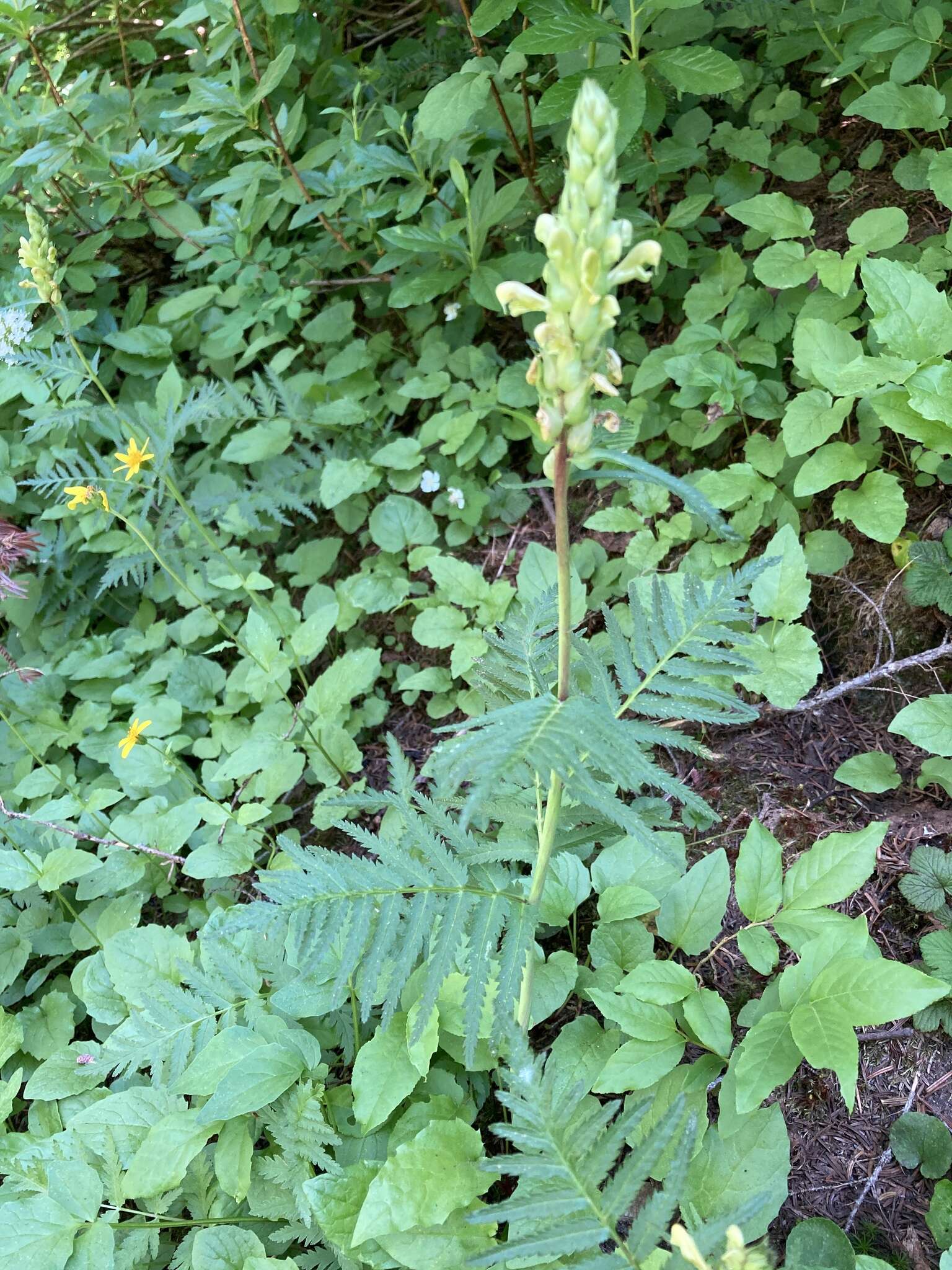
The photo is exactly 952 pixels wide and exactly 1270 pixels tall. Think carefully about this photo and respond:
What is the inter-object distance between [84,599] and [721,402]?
2927mm

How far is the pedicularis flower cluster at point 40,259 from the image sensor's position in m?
2.48

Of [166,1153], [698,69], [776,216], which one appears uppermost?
[698,69]

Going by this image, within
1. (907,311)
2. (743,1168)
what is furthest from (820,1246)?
(907,311)

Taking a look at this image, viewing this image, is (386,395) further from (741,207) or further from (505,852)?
(505,852)

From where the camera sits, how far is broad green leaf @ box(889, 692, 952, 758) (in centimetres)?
201

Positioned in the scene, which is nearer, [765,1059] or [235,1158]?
[765,1059]

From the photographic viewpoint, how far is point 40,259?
8.23 ft

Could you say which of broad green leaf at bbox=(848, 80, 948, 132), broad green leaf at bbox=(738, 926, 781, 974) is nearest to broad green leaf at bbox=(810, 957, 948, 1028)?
broad green leaf at bbox=(738, 926, 781, 974)

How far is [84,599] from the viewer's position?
12.6ft

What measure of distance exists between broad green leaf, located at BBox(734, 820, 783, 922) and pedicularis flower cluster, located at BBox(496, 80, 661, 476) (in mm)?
1211

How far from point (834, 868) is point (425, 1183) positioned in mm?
1108

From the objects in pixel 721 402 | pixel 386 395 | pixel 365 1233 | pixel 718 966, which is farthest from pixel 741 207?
pixel 365 1233

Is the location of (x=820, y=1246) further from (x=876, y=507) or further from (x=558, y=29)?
(x=558, y=29)

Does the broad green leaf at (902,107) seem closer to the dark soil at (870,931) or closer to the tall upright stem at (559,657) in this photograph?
the dark soil at (870,931)
